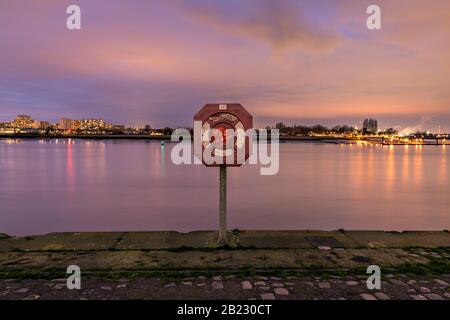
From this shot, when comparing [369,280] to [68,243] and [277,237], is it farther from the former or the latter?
[68,243]

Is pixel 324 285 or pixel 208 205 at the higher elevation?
pixel 324 285

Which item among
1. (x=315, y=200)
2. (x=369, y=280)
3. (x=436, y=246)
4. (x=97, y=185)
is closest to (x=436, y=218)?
(x=315, y=200)

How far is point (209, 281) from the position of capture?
444 cm

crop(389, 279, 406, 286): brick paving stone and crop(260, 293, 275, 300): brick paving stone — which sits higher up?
crop(260, 293, 275, 300): brick paving stone

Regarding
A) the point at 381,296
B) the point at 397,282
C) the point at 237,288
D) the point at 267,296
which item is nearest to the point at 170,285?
the point at 237,288

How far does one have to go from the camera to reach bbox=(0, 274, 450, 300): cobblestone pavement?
3996 mm

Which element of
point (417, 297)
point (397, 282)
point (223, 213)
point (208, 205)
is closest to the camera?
point (417, 297)

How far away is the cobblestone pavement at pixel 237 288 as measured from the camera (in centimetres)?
400

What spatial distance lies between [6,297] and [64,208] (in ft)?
44.3

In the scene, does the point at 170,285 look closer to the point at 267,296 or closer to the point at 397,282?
the point at 267,296

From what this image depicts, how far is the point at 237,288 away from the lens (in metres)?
4.24

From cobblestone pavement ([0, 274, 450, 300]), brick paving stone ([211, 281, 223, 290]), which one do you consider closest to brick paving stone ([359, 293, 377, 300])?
cobblestone pavement ([0, 274, 450, 300])

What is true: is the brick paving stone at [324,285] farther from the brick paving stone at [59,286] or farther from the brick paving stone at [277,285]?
the brick paving stone at [59,286]

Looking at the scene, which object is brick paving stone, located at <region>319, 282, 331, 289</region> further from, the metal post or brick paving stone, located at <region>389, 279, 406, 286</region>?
the metal post
